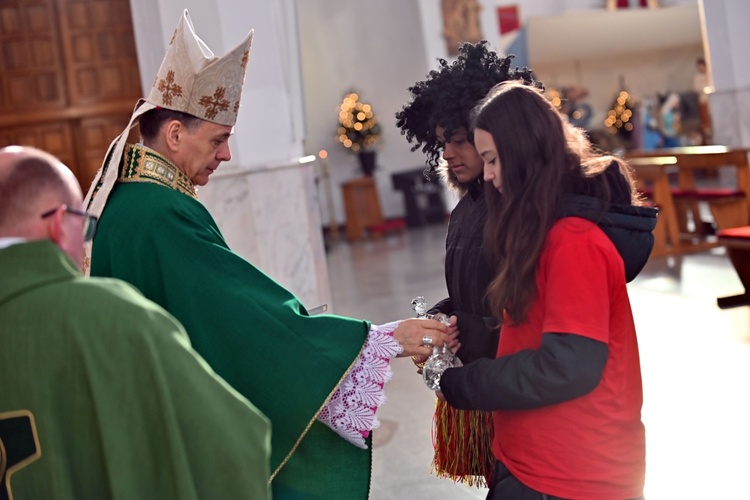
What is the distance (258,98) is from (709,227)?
18.3 feet

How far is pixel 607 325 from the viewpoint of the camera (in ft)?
6.37

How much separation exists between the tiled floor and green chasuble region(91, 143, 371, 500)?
1.74 metres

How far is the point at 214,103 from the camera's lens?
2.65 m

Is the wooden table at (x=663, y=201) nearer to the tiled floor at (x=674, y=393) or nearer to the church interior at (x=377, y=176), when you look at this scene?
the church interior at (x=377, y=176)

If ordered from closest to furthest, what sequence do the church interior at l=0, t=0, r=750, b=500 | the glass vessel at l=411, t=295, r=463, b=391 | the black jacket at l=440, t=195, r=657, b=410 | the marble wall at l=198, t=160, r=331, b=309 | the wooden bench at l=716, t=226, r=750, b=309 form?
the black jacket at l=440, t=195, r=657, b=410 → the glass vessel at l=411, t=295, r=463, b=391 → the church interior at l=0, t=0, r=750, b=500 → the marble wall at l=198, t=160, r=331, b=309 → the wooden bench at l=716, t=226, r=750, b=309

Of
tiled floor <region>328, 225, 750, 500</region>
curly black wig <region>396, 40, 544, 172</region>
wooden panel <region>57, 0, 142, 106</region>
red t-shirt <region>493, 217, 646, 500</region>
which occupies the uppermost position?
wooden panel <region>57, 0, 142, 106</region>

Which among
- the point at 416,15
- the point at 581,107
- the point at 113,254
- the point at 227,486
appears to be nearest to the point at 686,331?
the point at 113,254

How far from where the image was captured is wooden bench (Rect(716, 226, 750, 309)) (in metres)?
6.18

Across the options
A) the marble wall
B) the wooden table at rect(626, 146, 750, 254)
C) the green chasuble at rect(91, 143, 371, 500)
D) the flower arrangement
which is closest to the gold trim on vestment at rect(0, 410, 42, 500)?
the green chasuble at rect(91, 143, 371, 500)

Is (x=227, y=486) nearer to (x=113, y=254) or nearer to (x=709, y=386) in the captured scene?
(x=113, y=254)

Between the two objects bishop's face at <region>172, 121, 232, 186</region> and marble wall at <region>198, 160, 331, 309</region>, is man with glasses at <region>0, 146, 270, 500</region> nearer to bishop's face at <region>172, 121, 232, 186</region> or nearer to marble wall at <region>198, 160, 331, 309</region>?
bishop's face at <region>172, 121, 232, 186</region>

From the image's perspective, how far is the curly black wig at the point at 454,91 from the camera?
104 inches

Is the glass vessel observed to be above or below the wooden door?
below

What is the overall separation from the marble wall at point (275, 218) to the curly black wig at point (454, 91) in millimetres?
3195
